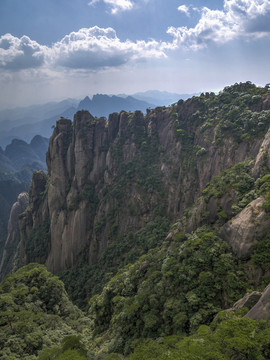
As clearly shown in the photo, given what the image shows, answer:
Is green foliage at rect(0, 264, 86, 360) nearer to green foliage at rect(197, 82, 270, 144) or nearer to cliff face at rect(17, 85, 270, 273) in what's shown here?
cliff face at rect(17, 85, 270, 273)

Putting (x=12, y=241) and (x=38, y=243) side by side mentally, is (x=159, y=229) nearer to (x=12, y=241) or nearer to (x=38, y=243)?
→ (x=38, y=243)

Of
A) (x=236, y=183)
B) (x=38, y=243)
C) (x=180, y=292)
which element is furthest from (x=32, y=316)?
(x=38, y=243)

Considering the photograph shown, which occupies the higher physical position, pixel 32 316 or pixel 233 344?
pixel 233 344

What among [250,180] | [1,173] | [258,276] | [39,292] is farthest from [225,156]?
[1,173]

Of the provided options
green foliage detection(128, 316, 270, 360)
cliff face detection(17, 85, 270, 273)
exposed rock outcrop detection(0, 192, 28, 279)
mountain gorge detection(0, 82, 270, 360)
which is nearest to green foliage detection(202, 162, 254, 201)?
mountain gorge detection(0, 82, 270, 360)

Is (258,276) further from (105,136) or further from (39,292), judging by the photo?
(105,136)
